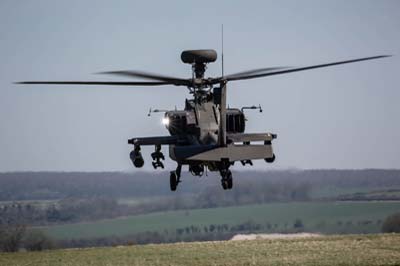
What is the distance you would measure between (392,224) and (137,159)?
225ft

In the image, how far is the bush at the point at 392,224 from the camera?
113m

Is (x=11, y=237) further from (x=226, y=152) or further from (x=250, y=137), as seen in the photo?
(x=226, y=152)

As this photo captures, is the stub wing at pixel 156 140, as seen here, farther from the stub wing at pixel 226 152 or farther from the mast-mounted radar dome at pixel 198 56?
the mast-mounted radar dome at pixel 198 56

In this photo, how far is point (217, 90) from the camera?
165 feet

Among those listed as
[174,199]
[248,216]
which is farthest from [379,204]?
[174,199]

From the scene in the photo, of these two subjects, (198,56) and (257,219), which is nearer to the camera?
(198,56)

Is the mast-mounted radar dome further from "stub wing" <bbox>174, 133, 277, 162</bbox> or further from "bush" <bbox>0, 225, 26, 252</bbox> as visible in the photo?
"bush" <bbox>0, 225, 26, 252</bbox>

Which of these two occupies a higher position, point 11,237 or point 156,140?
point 156,140

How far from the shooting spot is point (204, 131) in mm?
50094

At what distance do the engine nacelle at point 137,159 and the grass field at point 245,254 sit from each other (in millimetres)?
18649

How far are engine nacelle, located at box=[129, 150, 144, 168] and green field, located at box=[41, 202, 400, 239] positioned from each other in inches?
2441

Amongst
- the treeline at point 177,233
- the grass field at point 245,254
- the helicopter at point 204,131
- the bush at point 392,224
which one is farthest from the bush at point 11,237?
the helicopter at point 204,131

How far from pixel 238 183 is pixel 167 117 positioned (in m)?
63.7

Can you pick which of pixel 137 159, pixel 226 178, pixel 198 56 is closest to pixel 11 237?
pixel 137 159
